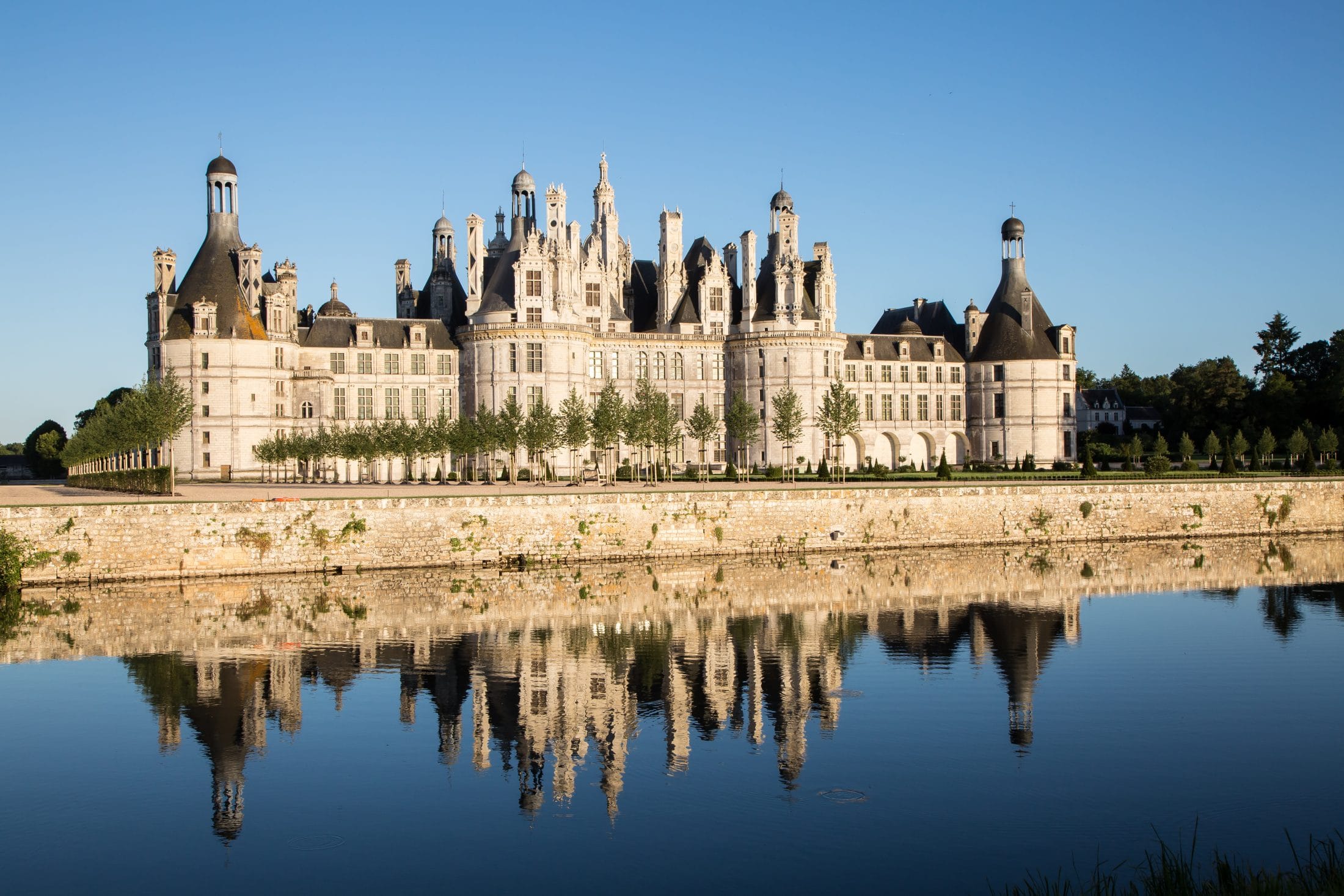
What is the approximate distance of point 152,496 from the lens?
49250 millimetres

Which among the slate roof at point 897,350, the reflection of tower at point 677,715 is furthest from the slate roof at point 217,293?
the reflection of tower at point 677,715

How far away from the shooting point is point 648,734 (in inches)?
914

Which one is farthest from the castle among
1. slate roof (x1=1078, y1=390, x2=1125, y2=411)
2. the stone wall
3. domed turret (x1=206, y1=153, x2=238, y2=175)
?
slate roof (x1=1078, y1=390, x2=1125, y2=411)

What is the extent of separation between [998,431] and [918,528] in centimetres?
3846

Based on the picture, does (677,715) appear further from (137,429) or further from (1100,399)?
(1100,399)

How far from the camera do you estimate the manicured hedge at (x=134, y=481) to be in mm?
50844

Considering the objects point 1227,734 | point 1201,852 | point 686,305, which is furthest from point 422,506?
point 686,305

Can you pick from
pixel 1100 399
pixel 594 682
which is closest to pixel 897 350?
pixel 1100 399

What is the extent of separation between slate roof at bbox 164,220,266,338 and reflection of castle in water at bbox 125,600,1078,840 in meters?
43.2

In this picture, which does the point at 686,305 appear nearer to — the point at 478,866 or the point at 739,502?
the point at 739,502

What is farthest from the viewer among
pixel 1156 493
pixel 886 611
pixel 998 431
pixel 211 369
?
pixel 998 431

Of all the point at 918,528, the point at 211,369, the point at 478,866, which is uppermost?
the point at 211,369

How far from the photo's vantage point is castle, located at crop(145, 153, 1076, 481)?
230 feet

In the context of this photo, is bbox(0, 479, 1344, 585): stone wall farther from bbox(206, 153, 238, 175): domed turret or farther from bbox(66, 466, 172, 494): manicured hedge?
bbox(206, 153, 238, 175): domed turret
